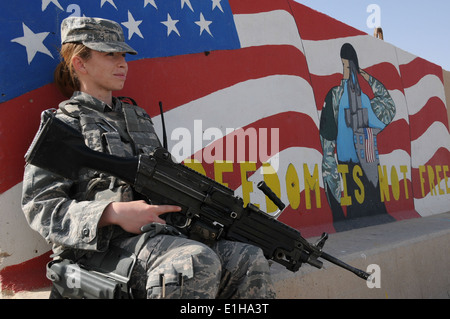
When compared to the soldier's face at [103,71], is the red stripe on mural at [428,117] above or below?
above

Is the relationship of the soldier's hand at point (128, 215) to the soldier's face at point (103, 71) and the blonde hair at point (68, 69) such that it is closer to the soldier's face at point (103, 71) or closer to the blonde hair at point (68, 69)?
the soldier's face at point (103, 71)

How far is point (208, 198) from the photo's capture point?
146cm

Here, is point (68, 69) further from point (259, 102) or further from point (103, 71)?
point (259, 102)

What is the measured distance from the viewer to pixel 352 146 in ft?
12.1

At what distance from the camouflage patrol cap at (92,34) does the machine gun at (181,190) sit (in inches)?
15.5

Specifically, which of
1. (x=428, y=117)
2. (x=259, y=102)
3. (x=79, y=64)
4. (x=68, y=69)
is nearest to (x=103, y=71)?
(x=79, y=64)

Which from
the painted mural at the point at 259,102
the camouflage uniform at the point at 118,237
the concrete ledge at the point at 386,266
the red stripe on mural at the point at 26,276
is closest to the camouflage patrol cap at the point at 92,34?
the camouflage uniform at the point at 118,237

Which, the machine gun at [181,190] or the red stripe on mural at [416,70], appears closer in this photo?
the machine gun at [181,190]

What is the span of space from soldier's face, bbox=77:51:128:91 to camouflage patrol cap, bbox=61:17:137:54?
0.17 ft

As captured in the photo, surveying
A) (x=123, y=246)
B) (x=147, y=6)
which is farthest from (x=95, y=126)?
(x=147, y=6)

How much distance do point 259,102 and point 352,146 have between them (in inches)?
46.9

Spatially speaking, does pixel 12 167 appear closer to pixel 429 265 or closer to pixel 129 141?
pixel 129 141

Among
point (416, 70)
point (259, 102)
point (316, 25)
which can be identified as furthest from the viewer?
point (416, 70)

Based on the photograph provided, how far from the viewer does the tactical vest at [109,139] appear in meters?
1.43
